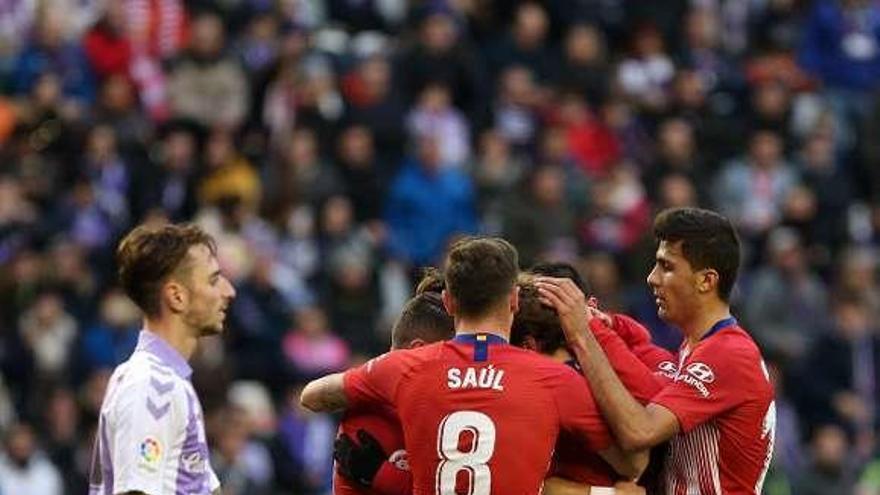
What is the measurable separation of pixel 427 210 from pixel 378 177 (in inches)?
24.4

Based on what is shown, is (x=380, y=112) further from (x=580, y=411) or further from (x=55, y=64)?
(x=580, y=411)

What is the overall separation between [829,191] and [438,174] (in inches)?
147

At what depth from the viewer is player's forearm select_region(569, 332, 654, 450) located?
8.16 m

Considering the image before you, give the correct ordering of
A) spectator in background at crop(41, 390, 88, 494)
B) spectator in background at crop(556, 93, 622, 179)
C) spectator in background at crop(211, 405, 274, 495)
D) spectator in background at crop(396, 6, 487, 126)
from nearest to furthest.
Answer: spectator in background at crop(211, 405, 274, 495)
spectator in background at crop(41, 390, 88, 494)
spectator in background at crop(396, 6, 487, 126)
spectator in background at crop(556, 93, 622, 179)

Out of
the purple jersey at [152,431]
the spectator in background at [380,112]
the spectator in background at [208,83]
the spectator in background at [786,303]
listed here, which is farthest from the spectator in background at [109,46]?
the purple jersey at [152,431]

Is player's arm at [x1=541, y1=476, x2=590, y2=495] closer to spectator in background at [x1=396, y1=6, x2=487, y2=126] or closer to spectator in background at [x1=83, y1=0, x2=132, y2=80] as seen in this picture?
spectator in background at [x1=83, y1=0, x2=132, y2=80]

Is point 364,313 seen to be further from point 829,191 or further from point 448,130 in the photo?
point 829,191

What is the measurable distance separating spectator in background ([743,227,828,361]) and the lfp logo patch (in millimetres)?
11152

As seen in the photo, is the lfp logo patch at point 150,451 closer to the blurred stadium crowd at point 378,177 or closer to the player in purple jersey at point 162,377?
the player in purple jersey at point 162,377

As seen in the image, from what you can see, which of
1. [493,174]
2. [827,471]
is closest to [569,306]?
[827,471]

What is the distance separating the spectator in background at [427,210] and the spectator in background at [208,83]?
158 centimetres

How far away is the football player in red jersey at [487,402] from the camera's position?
818 cm

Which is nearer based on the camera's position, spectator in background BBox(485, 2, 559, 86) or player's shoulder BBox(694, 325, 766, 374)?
player's shoulder BBox(694, 325, 766, 374)

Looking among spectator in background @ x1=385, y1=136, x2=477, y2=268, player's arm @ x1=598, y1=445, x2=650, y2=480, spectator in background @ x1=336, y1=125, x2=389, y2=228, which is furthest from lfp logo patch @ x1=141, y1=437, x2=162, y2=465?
spectator in background @ x1=336, y1=125, x2=389, y2=228
